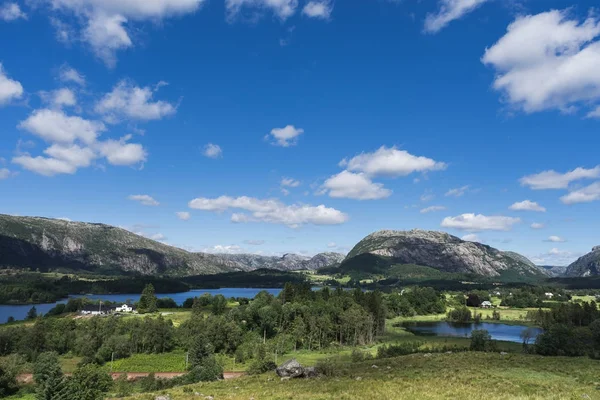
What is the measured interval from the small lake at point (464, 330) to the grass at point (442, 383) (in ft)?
330

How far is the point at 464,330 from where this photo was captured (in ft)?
589

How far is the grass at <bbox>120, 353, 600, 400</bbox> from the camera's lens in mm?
40031

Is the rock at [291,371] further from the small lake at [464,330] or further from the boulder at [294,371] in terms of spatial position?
the small lake at [464,330]

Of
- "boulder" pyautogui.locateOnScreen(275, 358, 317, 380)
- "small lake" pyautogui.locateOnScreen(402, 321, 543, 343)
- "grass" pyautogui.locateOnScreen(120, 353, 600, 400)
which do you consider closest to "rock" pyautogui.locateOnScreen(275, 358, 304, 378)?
"boulder" pyautogui.locateOnScreen(275, 358, 317, 380)

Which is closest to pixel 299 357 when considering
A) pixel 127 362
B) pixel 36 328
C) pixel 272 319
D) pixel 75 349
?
pixel 272 319

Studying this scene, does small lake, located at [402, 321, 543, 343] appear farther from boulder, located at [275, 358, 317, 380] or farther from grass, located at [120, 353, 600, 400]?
boulder, located at [275, 358, 317, 380]

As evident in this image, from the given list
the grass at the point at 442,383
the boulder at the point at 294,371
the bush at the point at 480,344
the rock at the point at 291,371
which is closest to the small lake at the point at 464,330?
the bush at the point at 480,344

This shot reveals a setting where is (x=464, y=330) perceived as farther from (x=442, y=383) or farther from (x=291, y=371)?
(x=442, y=383)

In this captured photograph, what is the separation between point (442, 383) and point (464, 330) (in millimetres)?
151633

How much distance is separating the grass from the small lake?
330 feet

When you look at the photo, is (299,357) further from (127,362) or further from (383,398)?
(383,398)

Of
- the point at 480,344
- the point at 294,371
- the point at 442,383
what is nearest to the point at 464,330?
the point at 480,344

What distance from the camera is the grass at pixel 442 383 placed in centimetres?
4003

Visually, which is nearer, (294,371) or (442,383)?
(442,383)
